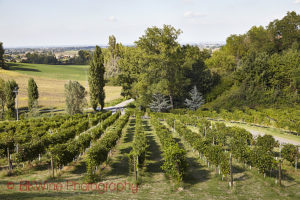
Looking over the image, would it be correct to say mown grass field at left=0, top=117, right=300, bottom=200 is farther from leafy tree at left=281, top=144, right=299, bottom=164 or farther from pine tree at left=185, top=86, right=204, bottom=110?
pine tree at left=185, top=86, right=204, bottom=110

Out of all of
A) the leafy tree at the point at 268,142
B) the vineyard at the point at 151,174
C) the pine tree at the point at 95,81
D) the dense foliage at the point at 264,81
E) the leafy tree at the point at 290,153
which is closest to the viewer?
the vineyard at the point at 151,174

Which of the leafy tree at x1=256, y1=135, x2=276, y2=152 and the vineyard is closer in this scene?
the vineyard

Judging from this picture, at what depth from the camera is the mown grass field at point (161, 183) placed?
40.5 feet

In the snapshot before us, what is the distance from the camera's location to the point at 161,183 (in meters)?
14.7

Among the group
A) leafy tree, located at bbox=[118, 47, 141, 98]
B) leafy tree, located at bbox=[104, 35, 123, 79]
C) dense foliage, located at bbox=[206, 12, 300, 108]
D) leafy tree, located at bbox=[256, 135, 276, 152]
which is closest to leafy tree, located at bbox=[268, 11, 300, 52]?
dense foliage, located at bbox=[206, 12, 300, 108]

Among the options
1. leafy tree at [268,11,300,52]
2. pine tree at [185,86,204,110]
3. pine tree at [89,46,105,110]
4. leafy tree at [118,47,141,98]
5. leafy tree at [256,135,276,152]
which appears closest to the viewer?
leafy tree at [256,135,276,152]

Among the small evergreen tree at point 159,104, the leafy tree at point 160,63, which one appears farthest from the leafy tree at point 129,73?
the small evergreen tree at point 159,104

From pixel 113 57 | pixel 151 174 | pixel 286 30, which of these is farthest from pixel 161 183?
pixel 113 57

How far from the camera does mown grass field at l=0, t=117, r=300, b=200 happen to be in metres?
12.4

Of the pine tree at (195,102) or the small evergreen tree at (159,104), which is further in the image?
the pine tree at (195,102)

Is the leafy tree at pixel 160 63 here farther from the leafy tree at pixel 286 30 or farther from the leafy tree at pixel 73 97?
the leafy tree at pixel 286 30

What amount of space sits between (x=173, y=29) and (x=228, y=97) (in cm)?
1859

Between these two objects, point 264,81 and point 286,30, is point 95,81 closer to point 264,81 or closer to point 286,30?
point 264,81

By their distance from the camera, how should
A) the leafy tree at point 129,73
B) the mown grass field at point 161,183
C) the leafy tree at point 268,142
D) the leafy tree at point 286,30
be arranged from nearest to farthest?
the mown grass field at point 161,183, the leafy tree at point 268,142, the leafy tree at point 129,73, the leafy tree at point 286,30
